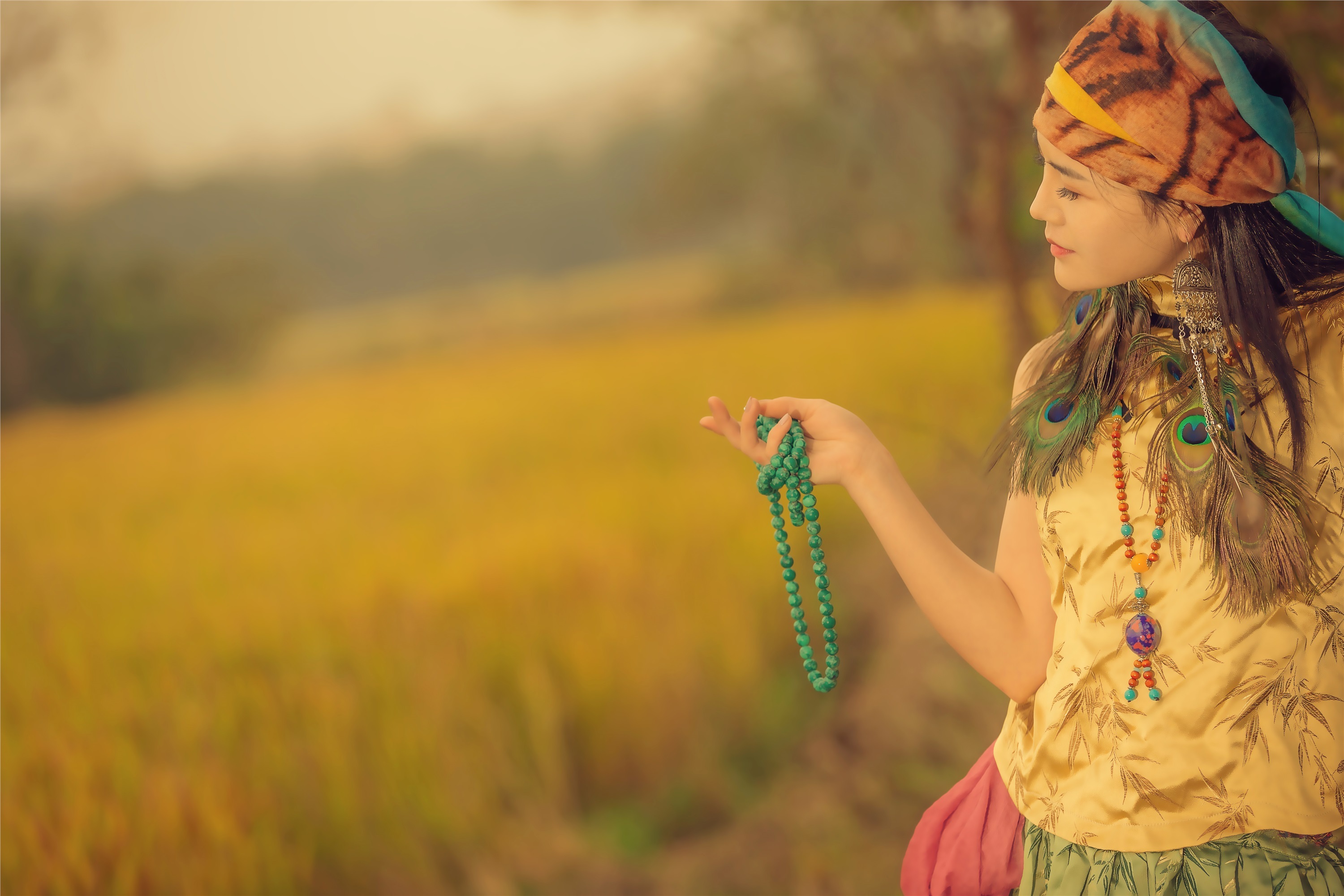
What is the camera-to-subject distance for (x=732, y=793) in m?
1.62

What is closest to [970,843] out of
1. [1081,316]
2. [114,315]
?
[1081,316]

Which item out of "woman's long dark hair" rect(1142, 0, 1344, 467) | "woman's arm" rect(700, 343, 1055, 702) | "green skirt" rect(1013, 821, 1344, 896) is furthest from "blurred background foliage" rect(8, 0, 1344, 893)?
"green skirt" rect(1013, 821, 1344, 896)

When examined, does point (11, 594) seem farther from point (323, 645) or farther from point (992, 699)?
point (992, 699)

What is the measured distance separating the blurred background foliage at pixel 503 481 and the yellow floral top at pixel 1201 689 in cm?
50

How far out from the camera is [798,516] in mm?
733

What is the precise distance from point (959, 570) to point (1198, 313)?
25 cm

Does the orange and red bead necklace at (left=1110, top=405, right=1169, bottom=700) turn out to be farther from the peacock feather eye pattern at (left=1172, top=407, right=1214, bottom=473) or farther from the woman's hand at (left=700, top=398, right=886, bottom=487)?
the woman's hand at (left=700, top=398, right=886, bottom=487)

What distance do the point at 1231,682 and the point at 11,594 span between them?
1.47 m

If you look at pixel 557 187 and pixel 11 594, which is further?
pixel 557 187

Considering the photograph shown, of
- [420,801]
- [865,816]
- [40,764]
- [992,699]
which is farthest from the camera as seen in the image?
[992,699]

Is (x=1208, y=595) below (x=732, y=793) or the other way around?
the other way around

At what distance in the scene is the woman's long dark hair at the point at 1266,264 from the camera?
0.59 meters

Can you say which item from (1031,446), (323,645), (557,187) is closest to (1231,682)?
(1031,446)

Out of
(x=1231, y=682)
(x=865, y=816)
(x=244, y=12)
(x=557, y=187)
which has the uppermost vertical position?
(x=244, y=12)
